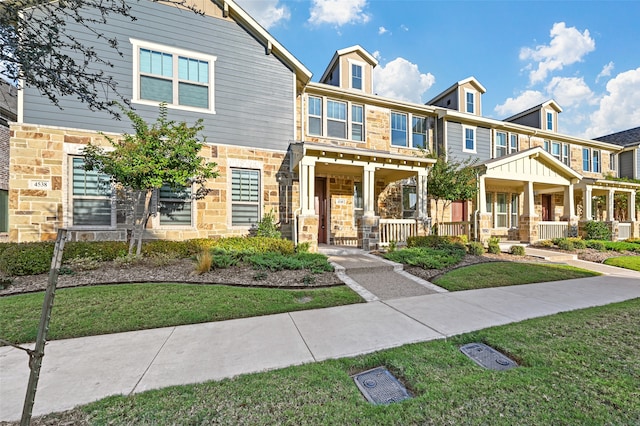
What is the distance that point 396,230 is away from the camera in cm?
991

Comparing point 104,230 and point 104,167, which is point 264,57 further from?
point 104,230

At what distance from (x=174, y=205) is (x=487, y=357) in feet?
28.0

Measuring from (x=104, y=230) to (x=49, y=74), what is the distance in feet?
22.1

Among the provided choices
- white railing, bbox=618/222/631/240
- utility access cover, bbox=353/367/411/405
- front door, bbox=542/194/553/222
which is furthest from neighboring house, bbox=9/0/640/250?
utility access cover, bbox=353/367/411/405

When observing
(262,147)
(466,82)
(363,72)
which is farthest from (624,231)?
(262,147)

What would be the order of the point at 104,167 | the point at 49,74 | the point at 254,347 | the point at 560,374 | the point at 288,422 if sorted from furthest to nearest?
the point at 104,167 < the point at 254,347 < the point at 560,374 < the point at 49,74 < the point at 288,422

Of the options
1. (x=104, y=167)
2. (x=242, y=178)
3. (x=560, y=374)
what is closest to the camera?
(x=560, y=374)

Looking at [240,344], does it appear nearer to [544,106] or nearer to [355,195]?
[355,195]

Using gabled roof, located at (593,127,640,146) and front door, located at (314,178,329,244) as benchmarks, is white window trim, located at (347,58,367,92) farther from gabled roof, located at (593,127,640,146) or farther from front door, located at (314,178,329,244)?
gabled roof, located at (593,127,640,146)

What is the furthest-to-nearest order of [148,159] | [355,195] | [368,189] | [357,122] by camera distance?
[357,122]
[355,195]
[368,189]
[148,159]

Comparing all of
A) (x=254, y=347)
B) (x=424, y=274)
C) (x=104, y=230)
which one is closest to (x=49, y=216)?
(x=104, y=230)

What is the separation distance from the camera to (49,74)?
7.92 ft

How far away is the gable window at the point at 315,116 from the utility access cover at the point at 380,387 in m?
9.74

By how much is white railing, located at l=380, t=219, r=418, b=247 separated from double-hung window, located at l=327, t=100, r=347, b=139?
4283 mm
